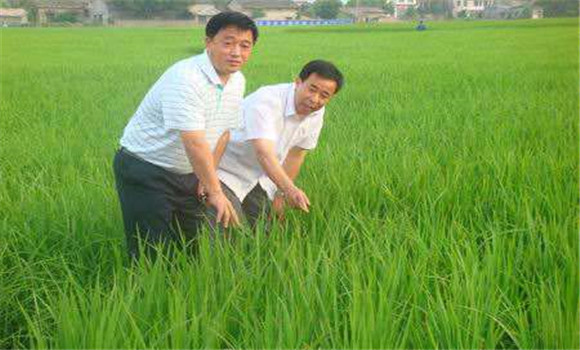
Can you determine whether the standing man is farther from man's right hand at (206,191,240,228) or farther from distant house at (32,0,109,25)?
distant house at (32,0,109,25)

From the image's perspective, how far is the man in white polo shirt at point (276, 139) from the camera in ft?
7.36

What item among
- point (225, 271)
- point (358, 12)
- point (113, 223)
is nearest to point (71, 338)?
point (225, 271)

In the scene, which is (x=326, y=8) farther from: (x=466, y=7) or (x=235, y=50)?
(x=466, y=7)

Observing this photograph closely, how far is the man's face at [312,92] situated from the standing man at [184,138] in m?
0.20

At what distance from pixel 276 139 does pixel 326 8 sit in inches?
51.1

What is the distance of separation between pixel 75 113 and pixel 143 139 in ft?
11.0

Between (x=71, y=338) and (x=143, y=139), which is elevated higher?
(x=143, y=139)

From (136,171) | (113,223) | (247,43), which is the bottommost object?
(113,223)

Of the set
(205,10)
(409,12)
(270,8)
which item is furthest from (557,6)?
(205,10)

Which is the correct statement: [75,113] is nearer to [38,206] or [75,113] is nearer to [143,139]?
[38,206]

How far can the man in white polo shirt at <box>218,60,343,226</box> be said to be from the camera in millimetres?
2244

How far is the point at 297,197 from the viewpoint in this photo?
2197 millimetres

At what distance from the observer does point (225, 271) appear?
1.75 metres

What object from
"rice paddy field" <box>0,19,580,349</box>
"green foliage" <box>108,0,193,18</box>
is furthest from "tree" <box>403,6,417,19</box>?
"green foliage" <box>108,0,193,18</box>
